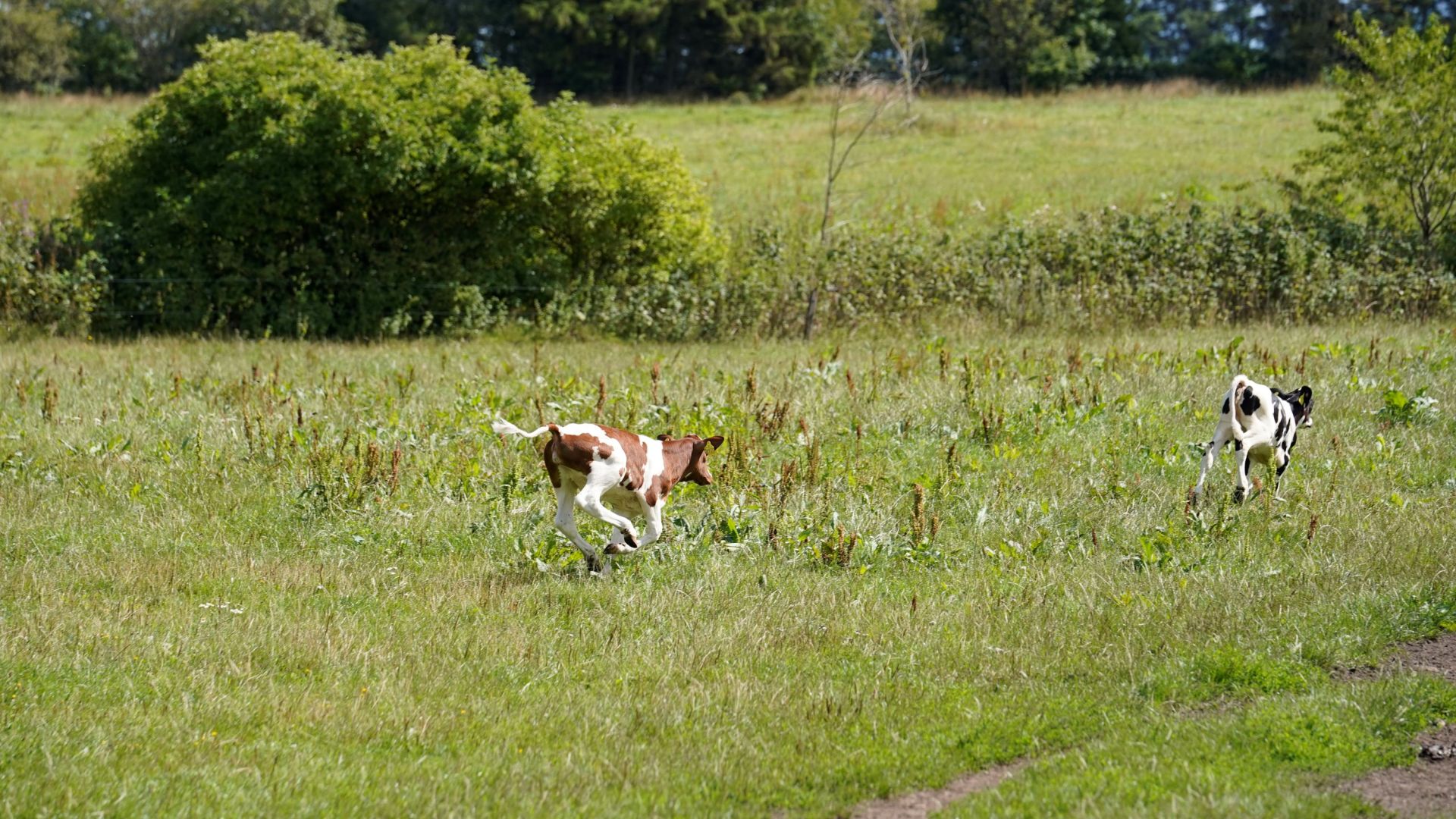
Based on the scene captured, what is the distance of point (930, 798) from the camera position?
19.7 feet

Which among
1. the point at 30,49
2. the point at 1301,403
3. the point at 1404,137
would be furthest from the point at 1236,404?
the point at 30,49

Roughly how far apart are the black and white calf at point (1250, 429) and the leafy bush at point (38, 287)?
1784 centimetres

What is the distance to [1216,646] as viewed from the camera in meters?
7.58

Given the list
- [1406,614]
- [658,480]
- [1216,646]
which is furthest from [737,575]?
[1406,614]

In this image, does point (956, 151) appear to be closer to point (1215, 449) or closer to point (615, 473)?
point (1215, 449)

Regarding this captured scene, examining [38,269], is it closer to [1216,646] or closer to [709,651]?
[709,651]

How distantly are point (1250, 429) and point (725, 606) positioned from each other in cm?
423

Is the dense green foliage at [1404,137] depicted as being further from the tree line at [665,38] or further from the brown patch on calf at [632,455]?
the tree line at [665,38]

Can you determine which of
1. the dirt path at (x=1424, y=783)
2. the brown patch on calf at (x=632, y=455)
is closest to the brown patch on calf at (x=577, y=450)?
the brown patch on calf at (x=632, y=455)

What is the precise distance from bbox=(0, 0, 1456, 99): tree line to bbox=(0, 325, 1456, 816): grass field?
48.4 metres

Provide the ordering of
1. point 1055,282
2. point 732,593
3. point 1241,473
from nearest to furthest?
point 732,593 < point 1241,473 < point 1055,282

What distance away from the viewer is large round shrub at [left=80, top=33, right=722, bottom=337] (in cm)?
2180

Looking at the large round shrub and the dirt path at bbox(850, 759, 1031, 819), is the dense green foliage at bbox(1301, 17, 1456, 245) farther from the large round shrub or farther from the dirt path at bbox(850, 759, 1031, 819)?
the dirt path at bbox(850, 759, 1031, 819)

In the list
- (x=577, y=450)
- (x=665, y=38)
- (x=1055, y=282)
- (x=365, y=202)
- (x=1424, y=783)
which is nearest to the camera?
(x=1424, y=783)
